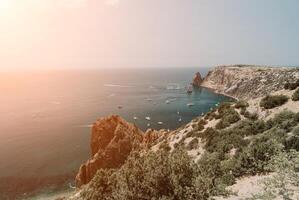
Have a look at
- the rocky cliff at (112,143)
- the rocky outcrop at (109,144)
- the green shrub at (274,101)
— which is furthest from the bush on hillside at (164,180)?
the rocky outcrop at (109,144)

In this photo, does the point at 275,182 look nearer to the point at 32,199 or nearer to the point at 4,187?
the point at 32,199

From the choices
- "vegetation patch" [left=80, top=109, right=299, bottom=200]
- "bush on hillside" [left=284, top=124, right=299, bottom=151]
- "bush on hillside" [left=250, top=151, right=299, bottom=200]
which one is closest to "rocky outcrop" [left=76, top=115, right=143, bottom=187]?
"vegetation patch" [left=80, top=109, right=299, bottom=200]

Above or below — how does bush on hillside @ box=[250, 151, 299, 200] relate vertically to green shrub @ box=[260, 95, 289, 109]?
below

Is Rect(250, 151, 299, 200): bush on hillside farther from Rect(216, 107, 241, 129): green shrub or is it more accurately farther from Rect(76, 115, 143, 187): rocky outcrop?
Rect(76, 115, 143, 187): rocky outcrop

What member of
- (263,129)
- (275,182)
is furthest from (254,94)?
(275,182)

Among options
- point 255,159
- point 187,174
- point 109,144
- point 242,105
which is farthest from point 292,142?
point 109,144

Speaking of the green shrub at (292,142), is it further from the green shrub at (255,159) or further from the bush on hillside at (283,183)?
the bush on hillside at (283,183)
